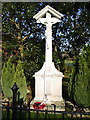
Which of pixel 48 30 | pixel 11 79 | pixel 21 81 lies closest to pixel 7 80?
pixel 11 79

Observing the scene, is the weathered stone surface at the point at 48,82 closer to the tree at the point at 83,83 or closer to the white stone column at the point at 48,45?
the white stone column at the point at 48,45

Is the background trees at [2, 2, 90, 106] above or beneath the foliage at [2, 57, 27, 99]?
above

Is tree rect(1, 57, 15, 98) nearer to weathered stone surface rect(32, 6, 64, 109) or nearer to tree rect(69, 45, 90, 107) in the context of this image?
weathered stone surface rect(32, 6, 64, 109)

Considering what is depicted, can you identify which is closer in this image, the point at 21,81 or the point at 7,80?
the point at 21,81

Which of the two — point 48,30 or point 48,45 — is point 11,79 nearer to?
point 48,45

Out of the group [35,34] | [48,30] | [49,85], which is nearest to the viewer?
[49,85]

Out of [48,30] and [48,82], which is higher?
[48,30]

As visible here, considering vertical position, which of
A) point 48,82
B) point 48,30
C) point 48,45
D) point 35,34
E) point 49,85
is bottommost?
point 49,85

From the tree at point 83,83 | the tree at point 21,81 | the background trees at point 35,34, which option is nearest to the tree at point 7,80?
the tree at point 21,81

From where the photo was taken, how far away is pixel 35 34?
8930 mm

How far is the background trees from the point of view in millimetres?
8133

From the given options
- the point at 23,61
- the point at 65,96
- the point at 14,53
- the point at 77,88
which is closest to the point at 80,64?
the point at 77,88

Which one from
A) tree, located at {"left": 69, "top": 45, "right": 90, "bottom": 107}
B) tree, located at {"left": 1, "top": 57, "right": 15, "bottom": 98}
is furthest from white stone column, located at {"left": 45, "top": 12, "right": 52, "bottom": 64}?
tree, located at {"left": 1, "top": 57, "right": 15, "bottom": 98}

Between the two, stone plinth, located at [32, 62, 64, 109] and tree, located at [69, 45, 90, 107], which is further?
stone plinth, located at [32, 62, 64, 109]
